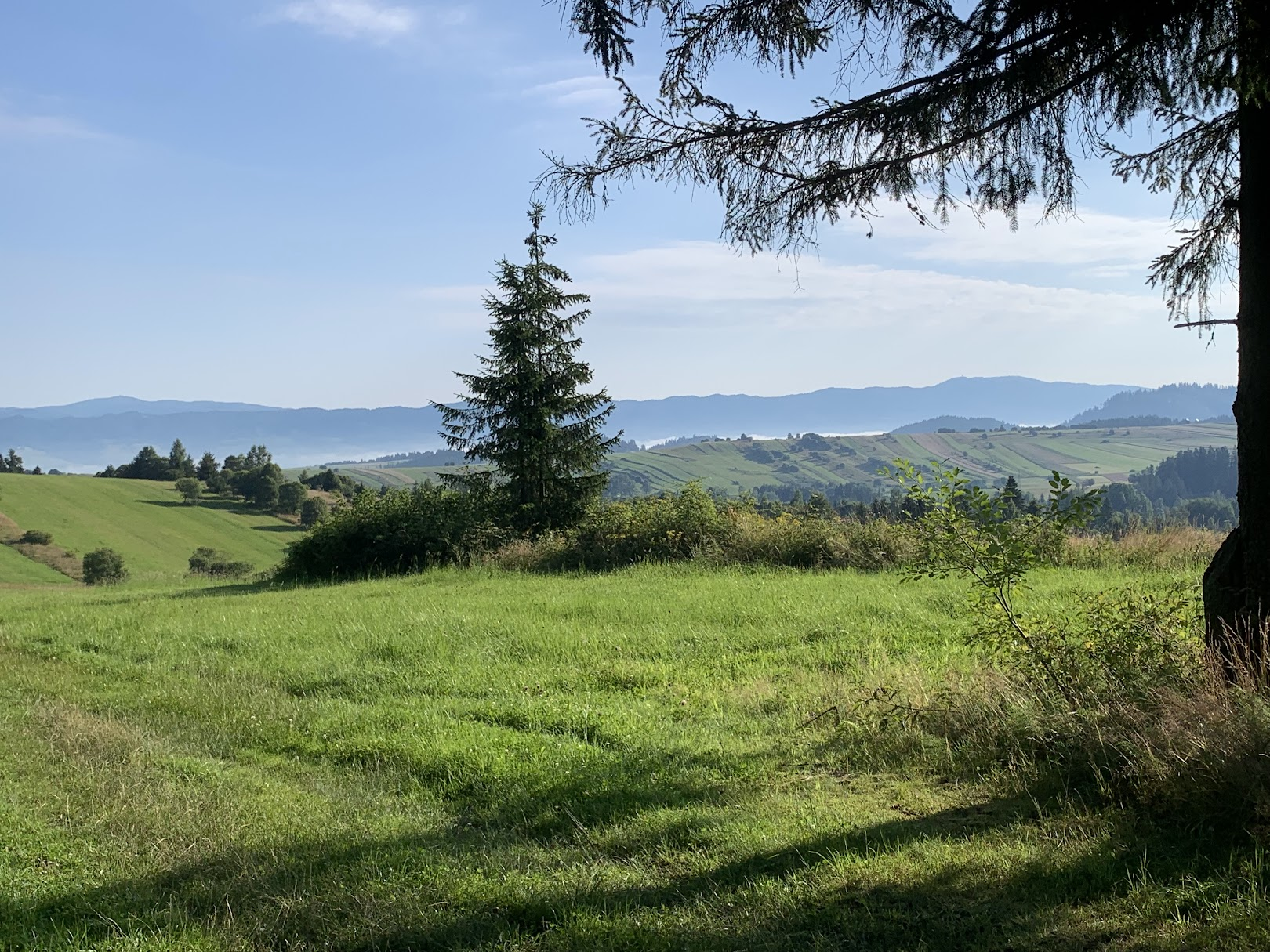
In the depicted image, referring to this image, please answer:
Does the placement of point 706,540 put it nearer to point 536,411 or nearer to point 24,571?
point 536,411

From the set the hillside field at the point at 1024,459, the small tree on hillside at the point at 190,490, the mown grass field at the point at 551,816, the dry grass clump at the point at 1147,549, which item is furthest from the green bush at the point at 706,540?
the hillside field at the point at 1024,459

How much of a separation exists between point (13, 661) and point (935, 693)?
10.3m

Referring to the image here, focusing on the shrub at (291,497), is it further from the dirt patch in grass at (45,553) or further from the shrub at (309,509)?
the dirt patch in grass at (45,553)

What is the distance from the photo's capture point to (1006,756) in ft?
17.6

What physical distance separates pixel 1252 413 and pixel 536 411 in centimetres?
1934

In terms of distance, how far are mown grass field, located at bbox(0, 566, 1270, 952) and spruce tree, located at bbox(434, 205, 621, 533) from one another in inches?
539

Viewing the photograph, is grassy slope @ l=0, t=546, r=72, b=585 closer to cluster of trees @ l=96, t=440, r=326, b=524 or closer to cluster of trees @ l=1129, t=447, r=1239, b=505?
cluster of trees @ l=96, t=440, r=326, b=524

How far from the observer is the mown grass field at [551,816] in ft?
11.8

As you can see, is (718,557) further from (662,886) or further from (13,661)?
(662,886)

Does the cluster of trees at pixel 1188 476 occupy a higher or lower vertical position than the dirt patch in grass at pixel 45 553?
higher

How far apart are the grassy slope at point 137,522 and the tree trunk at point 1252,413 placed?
3028 inches

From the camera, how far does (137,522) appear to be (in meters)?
86.2

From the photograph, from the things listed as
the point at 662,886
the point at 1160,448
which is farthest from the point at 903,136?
the point at 1160,448

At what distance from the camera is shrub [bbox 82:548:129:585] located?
6625 cm
